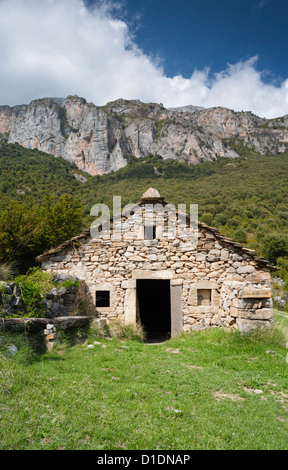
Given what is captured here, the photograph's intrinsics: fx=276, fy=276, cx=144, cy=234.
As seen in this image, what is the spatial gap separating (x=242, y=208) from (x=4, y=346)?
37574 mm

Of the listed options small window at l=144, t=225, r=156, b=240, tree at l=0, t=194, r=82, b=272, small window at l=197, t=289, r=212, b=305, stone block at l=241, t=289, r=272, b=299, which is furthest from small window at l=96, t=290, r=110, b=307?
stone block at l=241, t=289, r=272, b=299

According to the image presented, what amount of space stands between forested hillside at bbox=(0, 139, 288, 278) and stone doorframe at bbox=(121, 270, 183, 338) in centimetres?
478

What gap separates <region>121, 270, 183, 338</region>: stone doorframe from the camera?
8430 mm

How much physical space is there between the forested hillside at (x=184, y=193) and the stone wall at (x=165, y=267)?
3.35 meters

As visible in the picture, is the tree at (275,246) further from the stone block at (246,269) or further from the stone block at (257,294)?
the stone block at (257,294)

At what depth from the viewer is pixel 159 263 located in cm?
866

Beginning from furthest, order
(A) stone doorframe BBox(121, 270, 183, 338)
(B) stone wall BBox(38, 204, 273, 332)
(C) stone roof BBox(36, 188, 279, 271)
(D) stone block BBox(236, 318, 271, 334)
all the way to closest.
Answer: (A) stone doorframe BBox(121, 270, 183, 338)
(B) stone wall BBox(38, 204, 273, 332)
(C) stone roof BBox(36, 188, 279, 271)
(D) stone block BBox(236, 318, 271, 334)

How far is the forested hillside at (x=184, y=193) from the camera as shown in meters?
13.2

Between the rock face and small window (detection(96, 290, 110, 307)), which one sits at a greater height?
the rock face

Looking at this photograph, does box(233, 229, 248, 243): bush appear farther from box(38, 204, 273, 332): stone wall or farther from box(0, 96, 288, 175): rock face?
box(0, 96, 288, 175): rock face

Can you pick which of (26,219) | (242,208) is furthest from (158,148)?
(26,219)

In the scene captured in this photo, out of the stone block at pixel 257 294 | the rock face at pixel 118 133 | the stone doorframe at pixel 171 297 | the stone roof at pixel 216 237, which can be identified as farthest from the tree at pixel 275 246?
the rock face at pixel 118 133

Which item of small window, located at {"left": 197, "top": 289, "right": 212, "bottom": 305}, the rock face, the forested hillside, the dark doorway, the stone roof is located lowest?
the dark doorway
